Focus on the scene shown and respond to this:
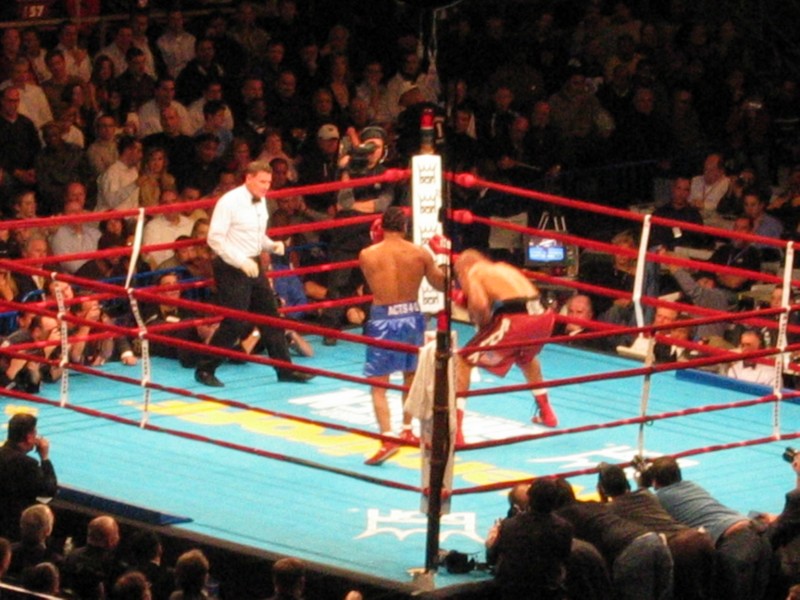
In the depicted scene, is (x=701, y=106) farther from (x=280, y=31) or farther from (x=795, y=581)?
(x=795, y=581)

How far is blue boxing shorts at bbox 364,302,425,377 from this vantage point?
9875mm

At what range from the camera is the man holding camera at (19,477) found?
8.65m

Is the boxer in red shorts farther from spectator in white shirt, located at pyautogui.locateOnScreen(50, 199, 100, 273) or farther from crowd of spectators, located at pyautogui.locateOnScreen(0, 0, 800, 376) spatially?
spectator in white shirt, located at pyautogui.locateOnScreen(50, 199, 100, 273)

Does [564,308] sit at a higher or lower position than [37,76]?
lower

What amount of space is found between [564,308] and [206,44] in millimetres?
3820

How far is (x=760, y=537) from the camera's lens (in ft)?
27.2

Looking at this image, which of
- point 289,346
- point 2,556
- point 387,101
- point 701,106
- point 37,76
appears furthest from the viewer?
point 701,106

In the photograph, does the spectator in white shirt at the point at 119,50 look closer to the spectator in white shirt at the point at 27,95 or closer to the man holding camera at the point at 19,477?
the spectator in white shirt at the point at 27,95

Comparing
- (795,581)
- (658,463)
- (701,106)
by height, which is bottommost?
(795,581)

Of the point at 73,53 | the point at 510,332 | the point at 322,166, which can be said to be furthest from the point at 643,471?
the point at 73,53

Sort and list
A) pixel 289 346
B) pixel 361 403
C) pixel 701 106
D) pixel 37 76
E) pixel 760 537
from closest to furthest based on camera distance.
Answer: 1. pixel 760 537
2. pixel 361 403
3. pixel 289 346
4. pixel 37 76
5. pixel 701 106

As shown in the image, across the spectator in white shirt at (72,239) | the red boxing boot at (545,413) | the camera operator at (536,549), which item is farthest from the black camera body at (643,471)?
the spectator in white shirt at (72,239)

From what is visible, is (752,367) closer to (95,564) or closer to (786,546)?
(786,546)

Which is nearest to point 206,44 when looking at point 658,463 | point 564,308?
point 564,308
